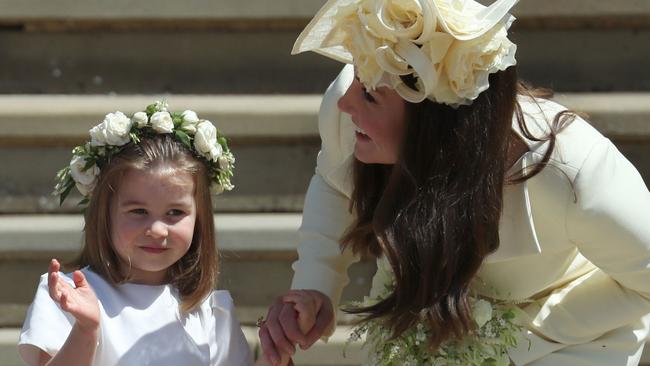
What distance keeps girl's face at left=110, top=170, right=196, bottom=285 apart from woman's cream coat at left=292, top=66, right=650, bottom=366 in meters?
0.38

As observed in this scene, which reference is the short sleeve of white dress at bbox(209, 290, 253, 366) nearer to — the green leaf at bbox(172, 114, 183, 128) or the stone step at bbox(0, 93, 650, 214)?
the green leaf at bbox(172, 114, 183, 128)

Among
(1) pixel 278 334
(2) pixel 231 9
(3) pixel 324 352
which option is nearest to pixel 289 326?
(1) pixel 278 334

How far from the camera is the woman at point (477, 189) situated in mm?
2584

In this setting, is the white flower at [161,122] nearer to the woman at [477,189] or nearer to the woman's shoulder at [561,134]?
the woman at [477,189]

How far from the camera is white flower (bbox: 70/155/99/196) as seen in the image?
9.78ft

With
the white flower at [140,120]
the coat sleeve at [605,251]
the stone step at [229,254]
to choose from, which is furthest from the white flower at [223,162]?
the stone step at [229,254]

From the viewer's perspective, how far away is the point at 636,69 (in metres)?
4.34

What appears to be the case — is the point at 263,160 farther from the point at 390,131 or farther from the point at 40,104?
the point at 390,131

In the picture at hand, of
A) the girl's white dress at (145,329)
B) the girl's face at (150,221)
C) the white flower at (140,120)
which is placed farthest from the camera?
the white flower at (140,120)

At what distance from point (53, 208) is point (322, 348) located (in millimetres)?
1112

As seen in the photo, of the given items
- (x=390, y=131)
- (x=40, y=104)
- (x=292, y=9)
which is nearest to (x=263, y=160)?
(x=292, y=9)

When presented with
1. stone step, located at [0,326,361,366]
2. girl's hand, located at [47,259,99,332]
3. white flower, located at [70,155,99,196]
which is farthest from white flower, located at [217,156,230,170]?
stone step, located at [0,326,361,366]

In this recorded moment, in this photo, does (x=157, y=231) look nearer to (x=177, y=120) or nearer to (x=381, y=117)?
(x=177, y=120)

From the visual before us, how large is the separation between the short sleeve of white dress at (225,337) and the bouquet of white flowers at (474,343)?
46cm
